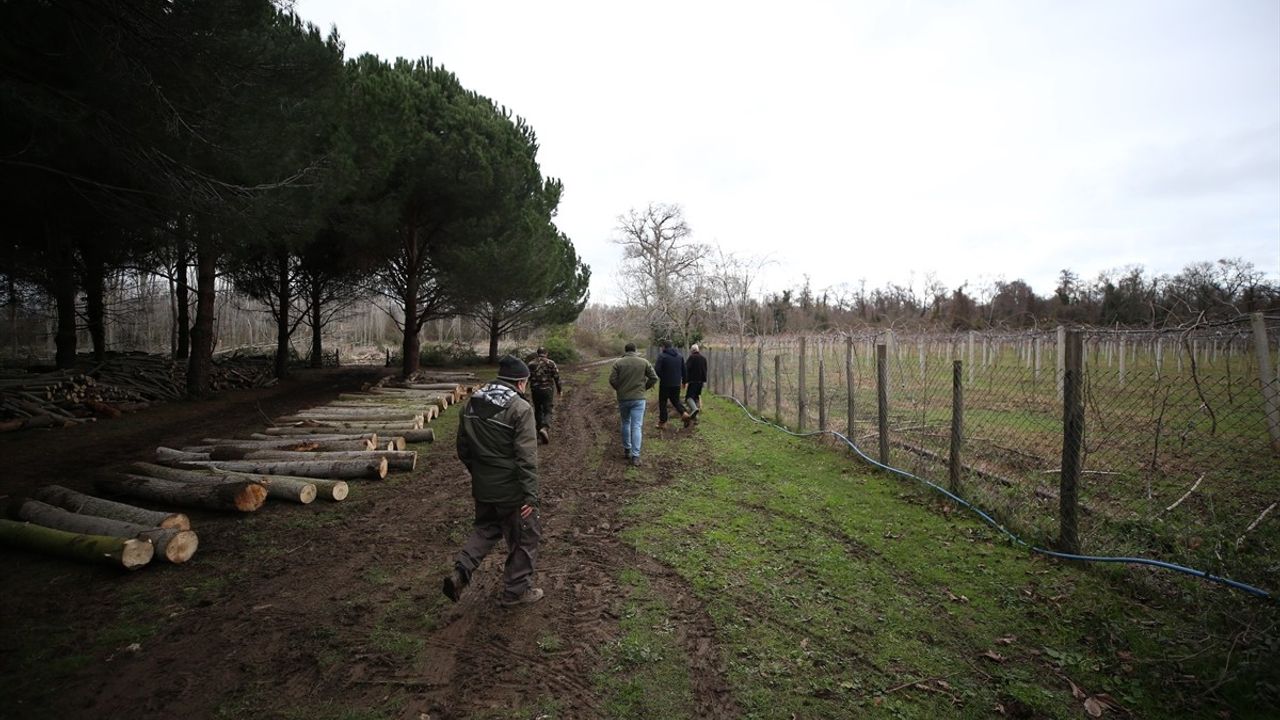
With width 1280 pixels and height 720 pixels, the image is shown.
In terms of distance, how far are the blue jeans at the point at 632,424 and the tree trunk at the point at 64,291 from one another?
14532 mm

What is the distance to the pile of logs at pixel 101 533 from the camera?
4523mm

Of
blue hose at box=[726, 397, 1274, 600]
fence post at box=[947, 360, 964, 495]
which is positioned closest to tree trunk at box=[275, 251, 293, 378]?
blue hose at box=[726, 397, 1274, 600]

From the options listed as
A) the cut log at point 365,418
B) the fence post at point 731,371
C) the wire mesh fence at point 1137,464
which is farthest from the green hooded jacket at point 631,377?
the fence post at point 731,371

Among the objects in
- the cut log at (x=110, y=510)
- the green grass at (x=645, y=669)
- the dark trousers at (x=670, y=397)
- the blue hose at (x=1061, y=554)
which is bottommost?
the green grass at (x=645, y=669)

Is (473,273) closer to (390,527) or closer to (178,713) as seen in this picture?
(390,527)

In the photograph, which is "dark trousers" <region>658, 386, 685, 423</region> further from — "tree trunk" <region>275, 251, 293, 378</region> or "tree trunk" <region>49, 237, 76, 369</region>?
"tree trunk" <region>275, 251, 293, 378</region>

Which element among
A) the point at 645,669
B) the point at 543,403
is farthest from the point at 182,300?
the point at 645,669

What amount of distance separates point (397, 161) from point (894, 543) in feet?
56.9

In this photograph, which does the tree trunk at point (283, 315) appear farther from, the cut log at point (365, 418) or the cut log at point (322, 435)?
the cut log at point (322, 435)

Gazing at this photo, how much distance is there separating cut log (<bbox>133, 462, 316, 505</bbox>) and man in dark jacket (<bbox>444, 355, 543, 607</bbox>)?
11.1ft

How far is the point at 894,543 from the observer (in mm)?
5277

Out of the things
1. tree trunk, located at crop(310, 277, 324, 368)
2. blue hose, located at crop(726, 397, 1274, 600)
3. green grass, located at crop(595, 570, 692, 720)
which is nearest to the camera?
green grass, located at crop(595, 570, 692, 720)

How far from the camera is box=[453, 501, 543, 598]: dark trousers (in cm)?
410

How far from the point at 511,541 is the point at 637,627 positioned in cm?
109
